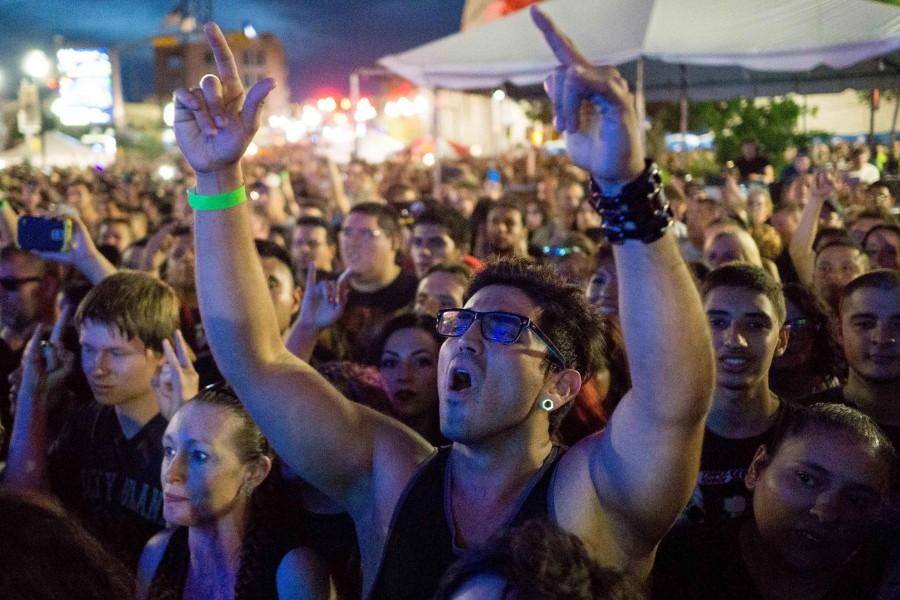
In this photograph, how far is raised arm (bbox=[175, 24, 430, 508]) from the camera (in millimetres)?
2242

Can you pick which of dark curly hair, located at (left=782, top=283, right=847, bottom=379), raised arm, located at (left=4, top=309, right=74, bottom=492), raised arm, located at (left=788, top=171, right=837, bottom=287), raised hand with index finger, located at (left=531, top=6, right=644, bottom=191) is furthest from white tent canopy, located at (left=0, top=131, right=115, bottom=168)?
raised hand with index finger, located at (left=531, top=6, right=644, bottom=191)

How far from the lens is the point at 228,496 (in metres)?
2.56

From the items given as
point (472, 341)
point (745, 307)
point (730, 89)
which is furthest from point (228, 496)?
point (730, 89)

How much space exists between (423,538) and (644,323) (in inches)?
28.7

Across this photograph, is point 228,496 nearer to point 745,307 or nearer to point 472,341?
point 472,341

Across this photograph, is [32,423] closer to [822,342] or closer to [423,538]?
[423,538]

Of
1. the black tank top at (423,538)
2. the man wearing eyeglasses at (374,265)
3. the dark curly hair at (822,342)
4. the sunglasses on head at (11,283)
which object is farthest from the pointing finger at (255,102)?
the man wearing eyeglasses at (374,265)

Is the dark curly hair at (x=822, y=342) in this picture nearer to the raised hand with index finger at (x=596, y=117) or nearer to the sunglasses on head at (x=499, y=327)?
the sunglasses on head at (x=499, y=327)

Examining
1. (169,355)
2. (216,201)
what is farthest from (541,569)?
(169,355)

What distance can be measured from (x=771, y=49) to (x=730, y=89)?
6172 millimetres

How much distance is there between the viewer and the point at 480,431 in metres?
2.05

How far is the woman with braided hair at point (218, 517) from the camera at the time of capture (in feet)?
8.11

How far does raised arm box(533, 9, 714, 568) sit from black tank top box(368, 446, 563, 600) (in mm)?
259

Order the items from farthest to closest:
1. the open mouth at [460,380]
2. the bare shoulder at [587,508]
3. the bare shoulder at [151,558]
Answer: the bare shoulder at [151,558] → the open mouth at [460,380] → the bare shoulder at [587,508]
